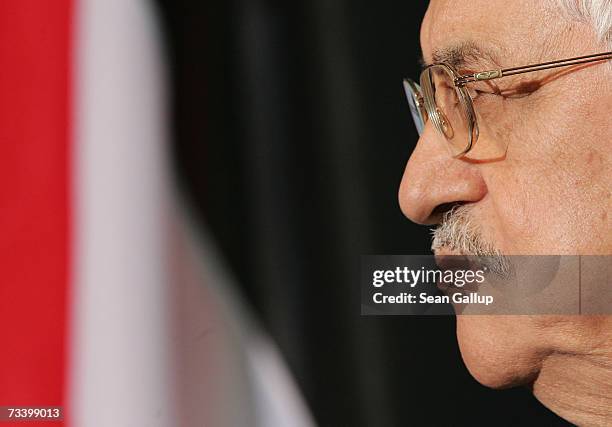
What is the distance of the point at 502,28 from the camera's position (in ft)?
2.86

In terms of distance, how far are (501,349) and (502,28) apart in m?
0.42

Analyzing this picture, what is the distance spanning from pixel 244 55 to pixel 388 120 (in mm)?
234

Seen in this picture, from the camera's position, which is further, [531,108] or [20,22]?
[20,22]

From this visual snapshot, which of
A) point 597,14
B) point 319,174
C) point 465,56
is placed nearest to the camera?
point 597,14

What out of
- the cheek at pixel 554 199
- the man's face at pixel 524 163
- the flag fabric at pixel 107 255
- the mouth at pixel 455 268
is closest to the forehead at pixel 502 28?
the man's face at pixel 524 163

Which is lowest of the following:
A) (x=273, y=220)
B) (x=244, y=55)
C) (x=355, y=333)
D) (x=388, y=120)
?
(x=355, y=333)

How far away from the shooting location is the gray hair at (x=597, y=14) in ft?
2.61

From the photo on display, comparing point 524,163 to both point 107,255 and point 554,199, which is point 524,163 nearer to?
point 554,199

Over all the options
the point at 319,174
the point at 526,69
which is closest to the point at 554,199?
the point at 526,69

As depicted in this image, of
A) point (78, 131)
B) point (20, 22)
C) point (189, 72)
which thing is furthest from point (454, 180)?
point (20, 22)

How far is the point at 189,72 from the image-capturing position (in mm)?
1062

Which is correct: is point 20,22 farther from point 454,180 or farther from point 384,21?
point 454,180

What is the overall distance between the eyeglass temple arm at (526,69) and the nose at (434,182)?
0.09 metres

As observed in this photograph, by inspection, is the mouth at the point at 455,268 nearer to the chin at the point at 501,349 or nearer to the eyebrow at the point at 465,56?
the chin at the point at 501,349
